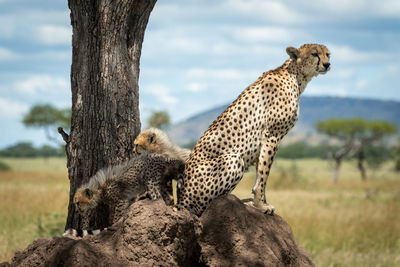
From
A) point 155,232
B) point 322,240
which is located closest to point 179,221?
point 155,232

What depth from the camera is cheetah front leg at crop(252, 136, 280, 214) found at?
13.4 ft

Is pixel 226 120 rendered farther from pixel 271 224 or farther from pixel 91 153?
pixel 91 153

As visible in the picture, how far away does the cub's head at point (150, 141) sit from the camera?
444 centimetres

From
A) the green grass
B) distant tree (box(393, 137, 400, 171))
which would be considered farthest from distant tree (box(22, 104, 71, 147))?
distant tree (box(393, 137, 400, 171))

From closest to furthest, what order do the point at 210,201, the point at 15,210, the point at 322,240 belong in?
the point at 210,201
the point at 322,240
the point at 15,210

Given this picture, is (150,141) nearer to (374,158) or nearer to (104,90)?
(104,90)

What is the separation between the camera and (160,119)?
119 ft

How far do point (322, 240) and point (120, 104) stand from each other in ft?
16.6

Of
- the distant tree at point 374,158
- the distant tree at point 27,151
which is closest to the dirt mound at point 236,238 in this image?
the distant tree at point 374,158

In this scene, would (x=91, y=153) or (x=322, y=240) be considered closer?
(x=91, y=153)

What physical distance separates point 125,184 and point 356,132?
126ft

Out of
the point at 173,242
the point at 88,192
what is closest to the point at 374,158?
the point at 88,192

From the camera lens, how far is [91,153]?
4.52m

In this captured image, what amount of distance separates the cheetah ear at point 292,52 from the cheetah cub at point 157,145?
1.23 meters
